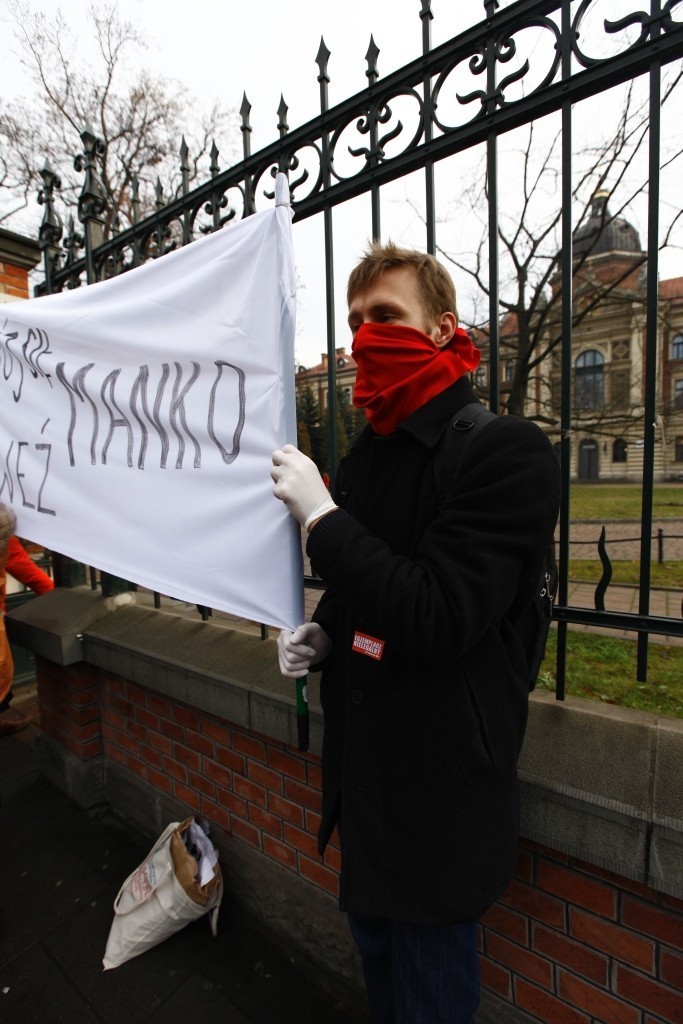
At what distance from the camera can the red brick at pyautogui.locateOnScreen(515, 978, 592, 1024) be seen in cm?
153

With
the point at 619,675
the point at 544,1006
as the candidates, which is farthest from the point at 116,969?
the point at 619,675

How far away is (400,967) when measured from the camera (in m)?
1.30

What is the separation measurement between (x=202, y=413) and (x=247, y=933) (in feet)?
7.24

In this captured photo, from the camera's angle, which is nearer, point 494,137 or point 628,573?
point 494,137

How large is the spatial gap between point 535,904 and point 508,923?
140 mm

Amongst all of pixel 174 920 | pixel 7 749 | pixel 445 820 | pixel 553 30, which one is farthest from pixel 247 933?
pixel 553 30

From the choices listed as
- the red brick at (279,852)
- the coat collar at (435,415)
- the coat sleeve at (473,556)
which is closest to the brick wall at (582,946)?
the red brick at (279,852)

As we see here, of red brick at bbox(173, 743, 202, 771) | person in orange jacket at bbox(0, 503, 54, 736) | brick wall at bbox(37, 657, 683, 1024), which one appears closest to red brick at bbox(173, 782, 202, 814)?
brick wall at bbox(37, 657, 683, 1024)

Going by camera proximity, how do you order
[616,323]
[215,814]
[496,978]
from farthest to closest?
[616,323] → [215,814] → [496,978]

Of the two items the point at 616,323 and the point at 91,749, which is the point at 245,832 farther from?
the point at 616,323

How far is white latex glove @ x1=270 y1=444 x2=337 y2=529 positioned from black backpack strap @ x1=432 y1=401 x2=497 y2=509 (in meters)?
0.25

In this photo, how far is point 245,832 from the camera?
2.34 meters

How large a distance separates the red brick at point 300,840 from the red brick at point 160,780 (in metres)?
0.86

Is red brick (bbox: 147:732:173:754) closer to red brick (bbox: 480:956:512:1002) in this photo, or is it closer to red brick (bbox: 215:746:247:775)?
red brick (bbox: 215:746:247:775)
